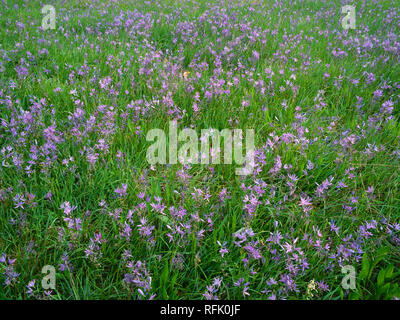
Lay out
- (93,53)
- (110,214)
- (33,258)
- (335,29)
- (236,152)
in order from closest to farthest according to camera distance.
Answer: (33,258), (110,214), (236,152), (93,53), (335,29)

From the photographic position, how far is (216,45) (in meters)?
4.84

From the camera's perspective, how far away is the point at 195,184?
249 cm

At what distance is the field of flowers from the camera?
181cm

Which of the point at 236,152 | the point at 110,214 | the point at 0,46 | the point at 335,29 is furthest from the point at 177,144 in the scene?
the point at 335,29

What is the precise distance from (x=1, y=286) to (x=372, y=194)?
266cm

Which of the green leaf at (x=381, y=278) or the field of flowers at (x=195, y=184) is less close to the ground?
the field of flowers at (x=195, y=184)

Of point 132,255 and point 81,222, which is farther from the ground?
point 81,222

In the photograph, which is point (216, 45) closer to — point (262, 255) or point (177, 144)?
point (177, 144)

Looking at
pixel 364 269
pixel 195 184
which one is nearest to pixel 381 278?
pixel 364 269

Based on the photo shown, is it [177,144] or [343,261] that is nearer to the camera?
[343,261]

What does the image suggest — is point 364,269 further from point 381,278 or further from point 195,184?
point 195,184

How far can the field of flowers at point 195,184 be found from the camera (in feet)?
5.94

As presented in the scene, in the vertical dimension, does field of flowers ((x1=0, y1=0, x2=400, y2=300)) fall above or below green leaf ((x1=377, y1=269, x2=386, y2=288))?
above

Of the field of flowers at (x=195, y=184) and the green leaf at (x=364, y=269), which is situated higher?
the field of flowers at (x=195, y=184)
